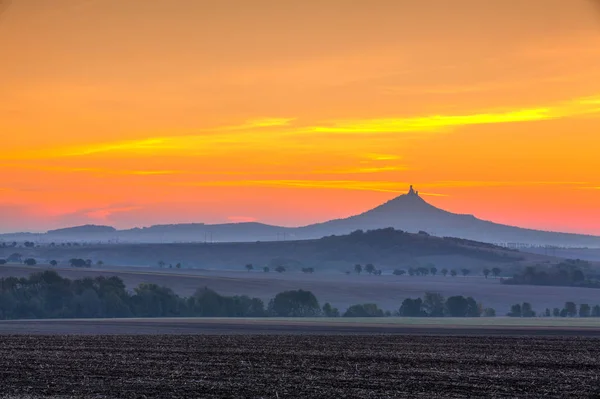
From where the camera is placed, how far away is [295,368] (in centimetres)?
4631

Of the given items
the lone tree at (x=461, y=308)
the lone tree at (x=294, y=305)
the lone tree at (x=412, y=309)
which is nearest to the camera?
the lone tree at (x=294, y=305)

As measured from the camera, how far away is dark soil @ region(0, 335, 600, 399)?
38000 millimetres

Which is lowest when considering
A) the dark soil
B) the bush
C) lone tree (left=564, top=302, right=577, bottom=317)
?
the dark soil

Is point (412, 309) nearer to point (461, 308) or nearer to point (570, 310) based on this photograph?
point (461, 308)

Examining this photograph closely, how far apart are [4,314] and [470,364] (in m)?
109

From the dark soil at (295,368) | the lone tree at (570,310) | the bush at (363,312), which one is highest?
the lone tree at (570,310)

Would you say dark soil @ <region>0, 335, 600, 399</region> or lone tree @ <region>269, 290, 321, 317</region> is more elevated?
lone tree @ <region>269, 290, 321, 317</region>

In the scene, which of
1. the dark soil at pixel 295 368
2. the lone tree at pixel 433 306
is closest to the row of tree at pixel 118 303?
the lone tree at pixel 433 306

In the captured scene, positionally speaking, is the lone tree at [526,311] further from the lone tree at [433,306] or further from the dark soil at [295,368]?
the dark soil at [295,368]

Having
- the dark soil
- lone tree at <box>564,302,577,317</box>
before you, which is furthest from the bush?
the dark soil

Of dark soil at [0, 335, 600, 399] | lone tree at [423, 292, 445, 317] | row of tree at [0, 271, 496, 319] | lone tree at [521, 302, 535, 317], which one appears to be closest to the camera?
dark soil at [0, 335, 600, 399]

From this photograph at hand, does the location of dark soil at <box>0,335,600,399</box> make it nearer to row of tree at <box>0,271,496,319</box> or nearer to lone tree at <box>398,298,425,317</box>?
row of tree at <box>0,271,496,319</box>

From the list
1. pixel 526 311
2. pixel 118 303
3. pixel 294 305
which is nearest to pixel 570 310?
pixel 526 311

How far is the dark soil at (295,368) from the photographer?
1496 inches
